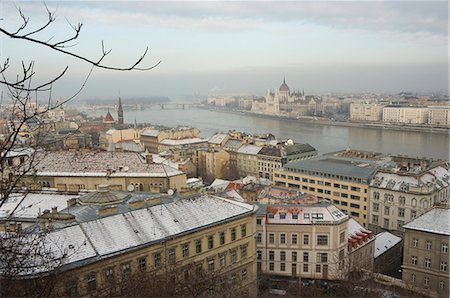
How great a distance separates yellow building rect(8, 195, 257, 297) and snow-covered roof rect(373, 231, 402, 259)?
10.7ft

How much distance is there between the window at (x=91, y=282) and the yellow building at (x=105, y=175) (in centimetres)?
347

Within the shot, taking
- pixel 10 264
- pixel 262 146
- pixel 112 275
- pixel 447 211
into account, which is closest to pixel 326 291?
pixel 447 211

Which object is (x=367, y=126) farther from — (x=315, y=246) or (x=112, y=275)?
(x=112, y=275)

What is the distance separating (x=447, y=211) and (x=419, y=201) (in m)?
2.82

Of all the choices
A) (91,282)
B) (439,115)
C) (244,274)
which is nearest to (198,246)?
(244,274)

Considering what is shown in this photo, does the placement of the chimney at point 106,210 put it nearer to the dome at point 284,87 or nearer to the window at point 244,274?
the window at point 244,274

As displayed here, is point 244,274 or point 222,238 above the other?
point 222,238

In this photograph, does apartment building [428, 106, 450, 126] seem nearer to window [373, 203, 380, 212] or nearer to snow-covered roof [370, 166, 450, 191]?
snow-covered roof [370, 166, 450, 191]

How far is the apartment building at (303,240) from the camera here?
6.79m

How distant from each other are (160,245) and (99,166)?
3.87m

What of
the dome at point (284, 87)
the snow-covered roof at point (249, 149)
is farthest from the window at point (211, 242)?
the dome at point (284, 87)

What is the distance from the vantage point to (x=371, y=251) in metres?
7.75

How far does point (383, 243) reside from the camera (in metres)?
8.35

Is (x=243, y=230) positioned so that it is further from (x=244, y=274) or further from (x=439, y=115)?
(x=439, y=115)
